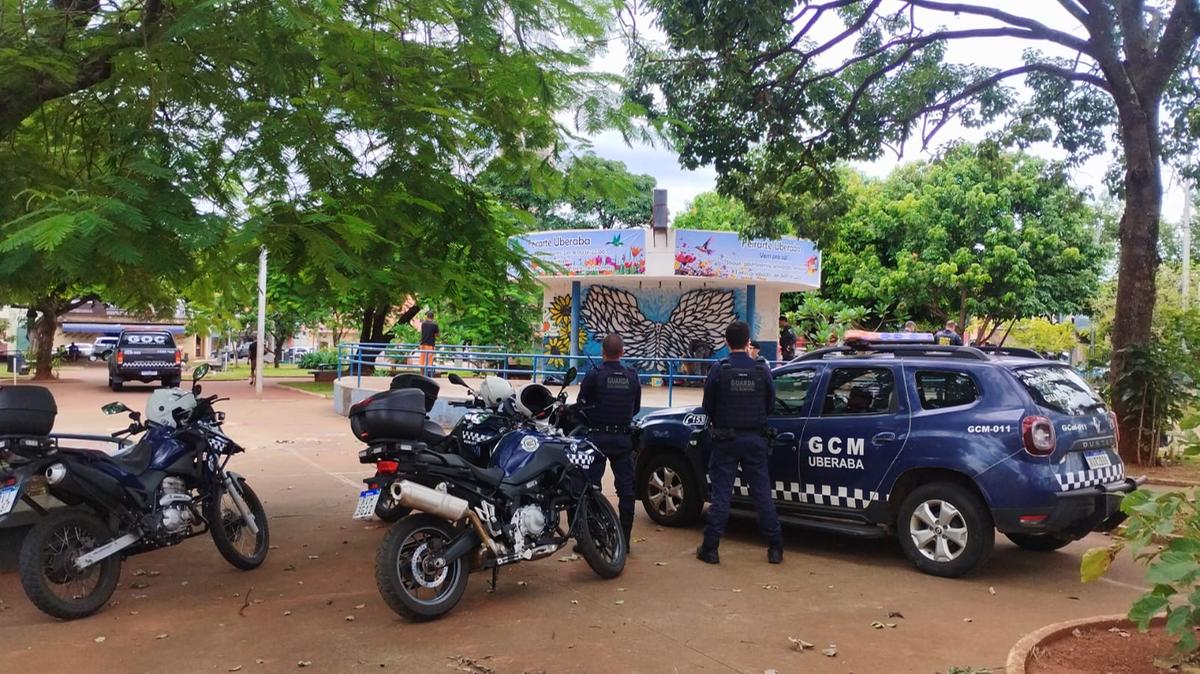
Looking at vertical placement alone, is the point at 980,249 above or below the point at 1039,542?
above

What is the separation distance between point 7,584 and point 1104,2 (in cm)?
1365

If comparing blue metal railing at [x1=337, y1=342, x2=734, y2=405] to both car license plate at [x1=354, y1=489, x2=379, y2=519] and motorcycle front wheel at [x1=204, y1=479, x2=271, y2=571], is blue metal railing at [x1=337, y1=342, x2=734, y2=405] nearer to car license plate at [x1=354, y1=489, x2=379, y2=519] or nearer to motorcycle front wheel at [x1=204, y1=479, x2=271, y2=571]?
motorcycle front wheel at [x1=204, y1=479, x2=271, y2=571]

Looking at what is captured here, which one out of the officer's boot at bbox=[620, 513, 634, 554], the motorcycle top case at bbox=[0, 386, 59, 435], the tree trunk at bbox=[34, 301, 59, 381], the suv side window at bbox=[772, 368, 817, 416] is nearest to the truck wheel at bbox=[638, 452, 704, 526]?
the officer's boot at bbox=[620, 513, 634, 554]

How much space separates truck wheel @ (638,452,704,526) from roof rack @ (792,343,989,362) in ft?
4.81

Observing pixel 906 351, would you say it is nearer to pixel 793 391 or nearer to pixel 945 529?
pixel 793 391

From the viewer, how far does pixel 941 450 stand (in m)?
6.27

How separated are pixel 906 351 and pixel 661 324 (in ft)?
55.4

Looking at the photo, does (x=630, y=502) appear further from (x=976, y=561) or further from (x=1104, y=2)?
(x=1104, y=2)

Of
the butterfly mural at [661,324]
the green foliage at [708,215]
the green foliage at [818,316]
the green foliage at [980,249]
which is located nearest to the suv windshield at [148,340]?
the butterfly mural at [661,324]

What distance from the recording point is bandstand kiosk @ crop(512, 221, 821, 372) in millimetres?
21531

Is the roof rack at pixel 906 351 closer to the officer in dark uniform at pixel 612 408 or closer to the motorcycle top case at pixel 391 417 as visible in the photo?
the officer in dark uniform at pixel 612 408

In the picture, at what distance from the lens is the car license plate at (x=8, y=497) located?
5051 mm

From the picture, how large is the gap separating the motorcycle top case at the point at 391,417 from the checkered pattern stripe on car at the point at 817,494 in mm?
2840

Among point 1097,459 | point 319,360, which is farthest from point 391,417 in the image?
point 319,360
